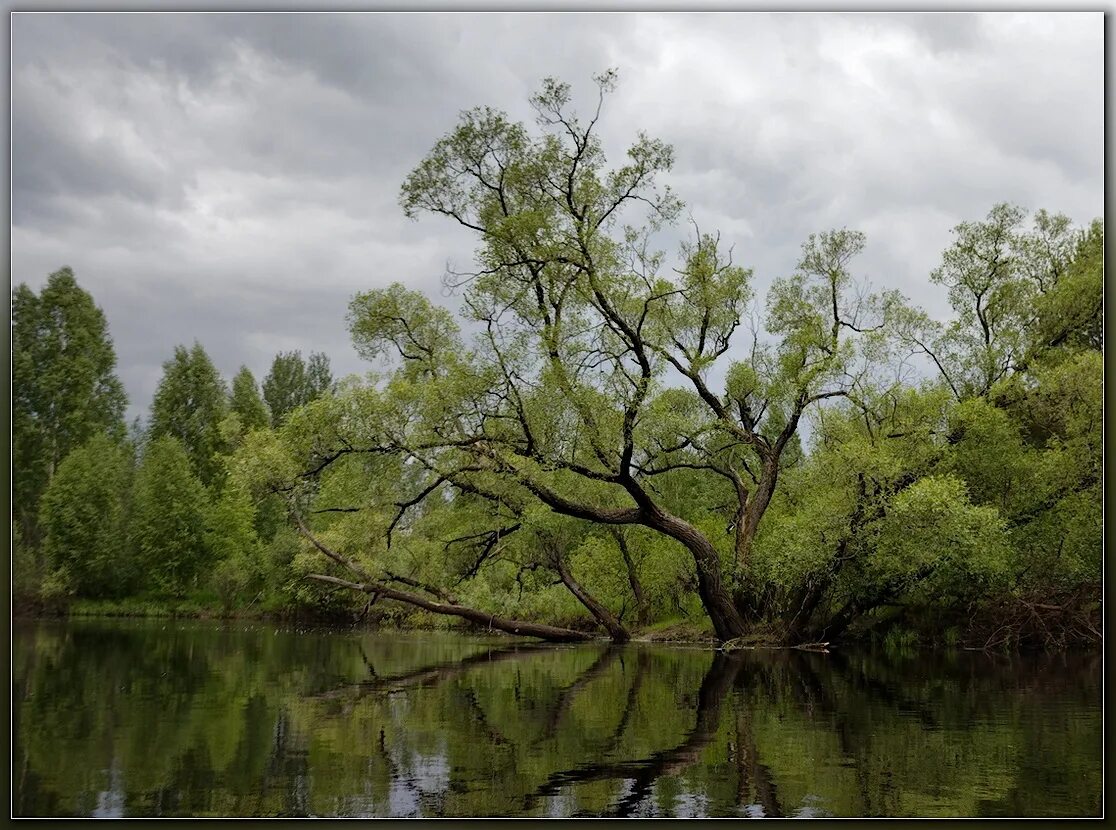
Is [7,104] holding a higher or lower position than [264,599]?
higher

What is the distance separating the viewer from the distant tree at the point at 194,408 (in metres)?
12.8

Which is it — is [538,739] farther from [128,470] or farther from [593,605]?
[593,605]

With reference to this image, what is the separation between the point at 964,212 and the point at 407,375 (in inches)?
389

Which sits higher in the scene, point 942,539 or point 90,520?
point 90,520

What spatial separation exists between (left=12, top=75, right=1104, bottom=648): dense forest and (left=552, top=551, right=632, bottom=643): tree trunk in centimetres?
22

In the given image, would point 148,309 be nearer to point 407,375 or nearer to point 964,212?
point 407,375

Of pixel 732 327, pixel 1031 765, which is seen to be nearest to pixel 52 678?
pixel 1031 765

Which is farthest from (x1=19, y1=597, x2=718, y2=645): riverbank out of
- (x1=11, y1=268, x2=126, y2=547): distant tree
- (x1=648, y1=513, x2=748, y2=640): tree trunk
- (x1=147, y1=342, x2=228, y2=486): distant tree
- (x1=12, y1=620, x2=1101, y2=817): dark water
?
(x1=147, y1=342, x2=228, y2=486): distant tree

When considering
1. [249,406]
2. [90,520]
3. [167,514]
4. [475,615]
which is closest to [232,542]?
[167,514]

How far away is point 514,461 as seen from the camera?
16.2 metres

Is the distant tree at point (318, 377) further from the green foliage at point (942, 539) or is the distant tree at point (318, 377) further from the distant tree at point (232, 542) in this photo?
the green foliage at point (942, 539)

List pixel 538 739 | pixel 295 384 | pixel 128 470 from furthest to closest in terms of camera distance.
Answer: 1. pixel 295 384
2. pixel 128 470
3. pixel 538 739

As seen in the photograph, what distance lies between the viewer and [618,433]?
53.0 feet

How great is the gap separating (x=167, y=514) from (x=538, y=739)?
29.7 feet
